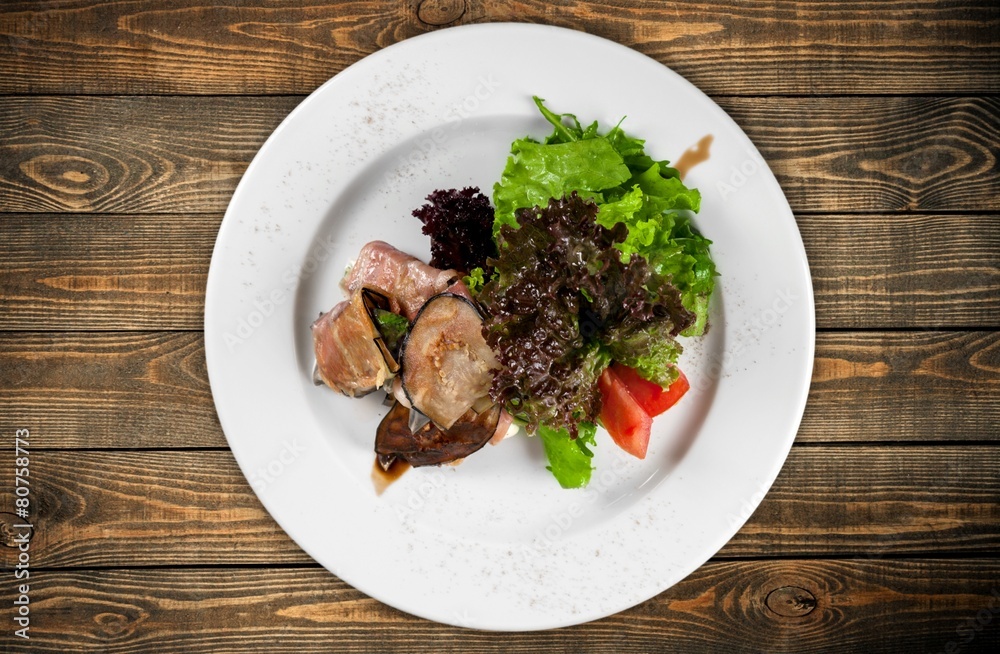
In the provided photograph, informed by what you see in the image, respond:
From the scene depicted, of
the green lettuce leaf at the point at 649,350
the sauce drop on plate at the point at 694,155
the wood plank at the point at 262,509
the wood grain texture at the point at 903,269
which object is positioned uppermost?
the sauce drop on plate at the point at 694,155

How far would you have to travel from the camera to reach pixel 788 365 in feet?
7.69

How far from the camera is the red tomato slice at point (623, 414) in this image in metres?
2.22

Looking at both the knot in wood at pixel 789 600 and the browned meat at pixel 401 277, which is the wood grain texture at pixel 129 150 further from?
the knot in wood at pixel 789 600

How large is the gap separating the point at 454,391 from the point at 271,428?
0.73 metres

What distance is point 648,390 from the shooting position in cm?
229

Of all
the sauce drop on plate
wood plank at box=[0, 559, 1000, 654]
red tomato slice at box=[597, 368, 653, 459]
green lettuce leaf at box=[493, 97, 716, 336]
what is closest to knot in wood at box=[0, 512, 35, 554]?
wood plank at box=[0, 559, 1000, 654]

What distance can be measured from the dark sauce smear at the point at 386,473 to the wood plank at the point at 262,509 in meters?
0.43

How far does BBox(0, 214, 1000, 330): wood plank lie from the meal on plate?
0.56 meters

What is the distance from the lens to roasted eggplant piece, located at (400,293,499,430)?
2.17m

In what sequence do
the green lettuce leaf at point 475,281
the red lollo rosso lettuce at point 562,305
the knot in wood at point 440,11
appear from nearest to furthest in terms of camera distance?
the red lollo rosso lettuce at point 562,305 → the green lettuce leaf at point 475,281 → the knot in wood at point 440,11

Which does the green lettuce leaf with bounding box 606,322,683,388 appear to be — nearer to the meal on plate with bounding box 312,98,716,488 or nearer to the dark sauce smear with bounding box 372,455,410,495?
the meal on plate with bounding box 312,98,716,488

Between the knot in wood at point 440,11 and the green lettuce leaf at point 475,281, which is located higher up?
the knot in wood at point 440,11

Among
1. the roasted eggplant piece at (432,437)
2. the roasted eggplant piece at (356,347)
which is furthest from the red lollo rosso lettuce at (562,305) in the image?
the roasted eggplant piece at (356,347)

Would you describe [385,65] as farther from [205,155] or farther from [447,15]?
[205,155]
